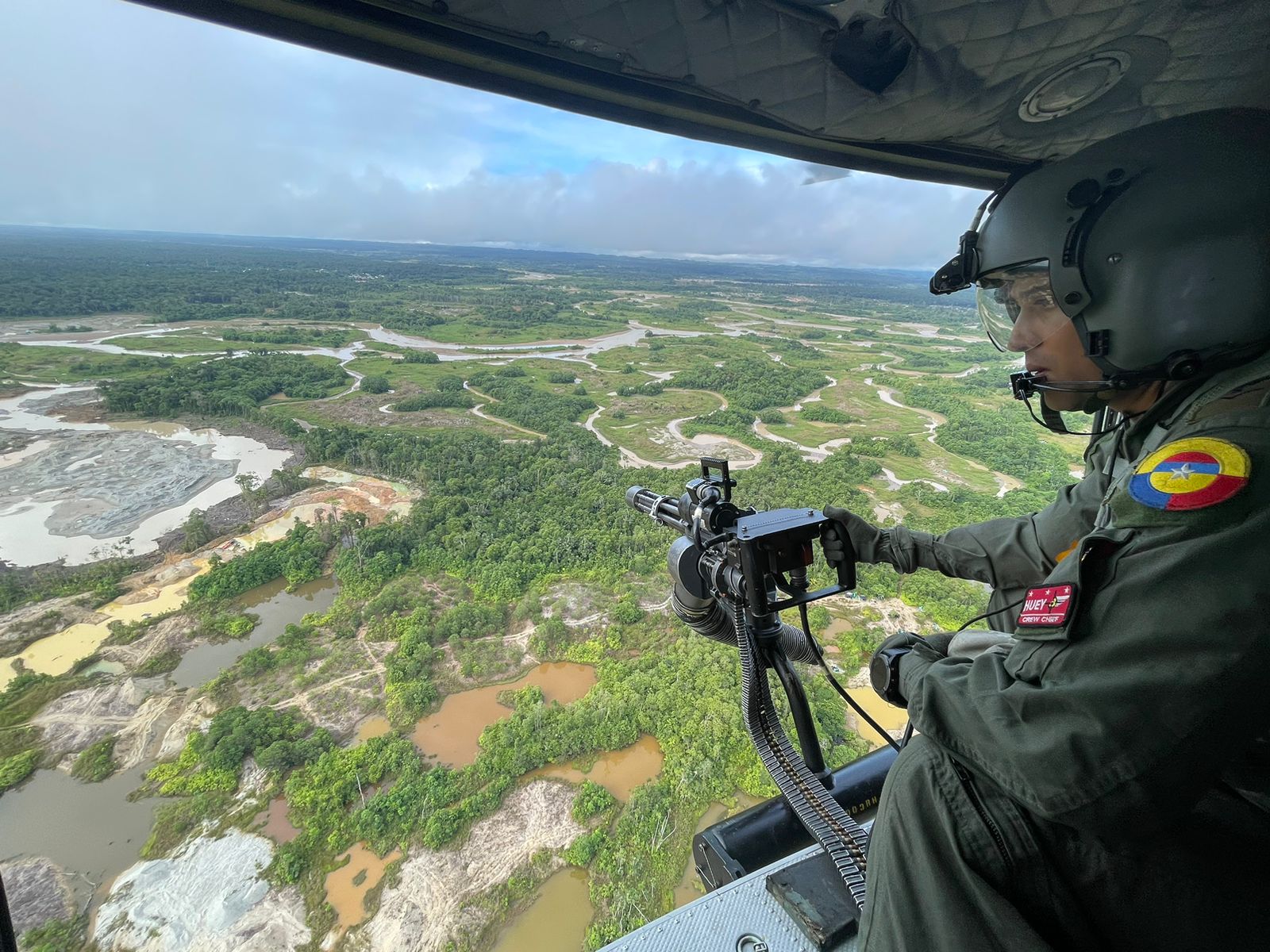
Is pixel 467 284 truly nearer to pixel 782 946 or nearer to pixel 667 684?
pixel 667 684

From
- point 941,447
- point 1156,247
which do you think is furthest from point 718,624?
point 941,447

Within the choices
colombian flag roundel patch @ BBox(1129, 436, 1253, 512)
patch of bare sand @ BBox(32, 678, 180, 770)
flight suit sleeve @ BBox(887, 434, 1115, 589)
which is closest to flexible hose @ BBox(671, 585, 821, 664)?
flight suit sleeve @ BBox(887, 434, 1115, 589)

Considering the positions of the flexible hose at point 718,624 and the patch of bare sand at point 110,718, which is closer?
the flexible hose at point 718,624

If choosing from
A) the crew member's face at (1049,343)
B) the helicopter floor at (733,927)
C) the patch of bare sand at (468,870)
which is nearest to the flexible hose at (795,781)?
the helicopter floor at (733,927)

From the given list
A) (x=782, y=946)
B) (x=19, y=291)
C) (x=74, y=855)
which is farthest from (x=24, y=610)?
(x=19, y=291)

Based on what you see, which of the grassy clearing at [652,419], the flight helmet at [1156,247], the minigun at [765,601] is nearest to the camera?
the flight helmet at [1156,247]

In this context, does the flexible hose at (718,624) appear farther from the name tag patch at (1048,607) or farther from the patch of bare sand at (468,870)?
the patch of bare sand at (468,870)
